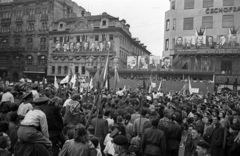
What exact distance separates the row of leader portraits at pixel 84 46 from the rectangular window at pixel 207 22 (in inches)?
738

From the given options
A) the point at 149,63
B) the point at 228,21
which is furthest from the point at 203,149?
the point at 228,21

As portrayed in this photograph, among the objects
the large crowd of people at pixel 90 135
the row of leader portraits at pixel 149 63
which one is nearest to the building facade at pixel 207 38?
the row of leader portraits at pixel 149 63

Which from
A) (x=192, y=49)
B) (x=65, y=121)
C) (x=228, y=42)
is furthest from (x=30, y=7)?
(x=65, y=121)

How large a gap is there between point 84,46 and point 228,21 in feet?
95.4

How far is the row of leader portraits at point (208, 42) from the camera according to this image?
129ft

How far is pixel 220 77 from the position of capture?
39.9 metres

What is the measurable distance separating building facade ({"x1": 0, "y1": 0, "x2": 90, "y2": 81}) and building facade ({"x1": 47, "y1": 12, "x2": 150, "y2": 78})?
2.96 meters

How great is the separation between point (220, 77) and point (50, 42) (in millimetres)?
37424

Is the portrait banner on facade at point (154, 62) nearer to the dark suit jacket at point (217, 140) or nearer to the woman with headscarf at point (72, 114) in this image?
the dark suit jacket at point (217, 140)

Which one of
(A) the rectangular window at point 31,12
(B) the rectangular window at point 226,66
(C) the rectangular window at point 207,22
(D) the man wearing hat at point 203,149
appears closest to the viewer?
(D) the man wearing hat at point 203,149

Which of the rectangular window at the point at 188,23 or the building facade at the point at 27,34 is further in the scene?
the building facade at the point at 27,34

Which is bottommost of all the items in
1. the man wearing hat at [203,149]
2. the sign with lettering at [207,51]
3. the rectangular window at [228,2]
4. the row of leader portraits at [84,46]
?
the man wearing hat at [203,149]

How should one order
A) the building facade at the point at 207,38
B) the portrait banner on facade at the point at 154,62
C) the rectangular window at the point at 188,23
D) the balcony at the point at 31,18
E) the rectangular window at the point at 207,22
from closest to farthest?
the building facade at the point at 207,38
the portrait banner on facade at the point at 154,62
the rectangular window at the point at 207,22
the rectangular window at the point at 188,23
the balcony at the point at 31,18

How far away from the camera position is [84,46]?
161 ft
